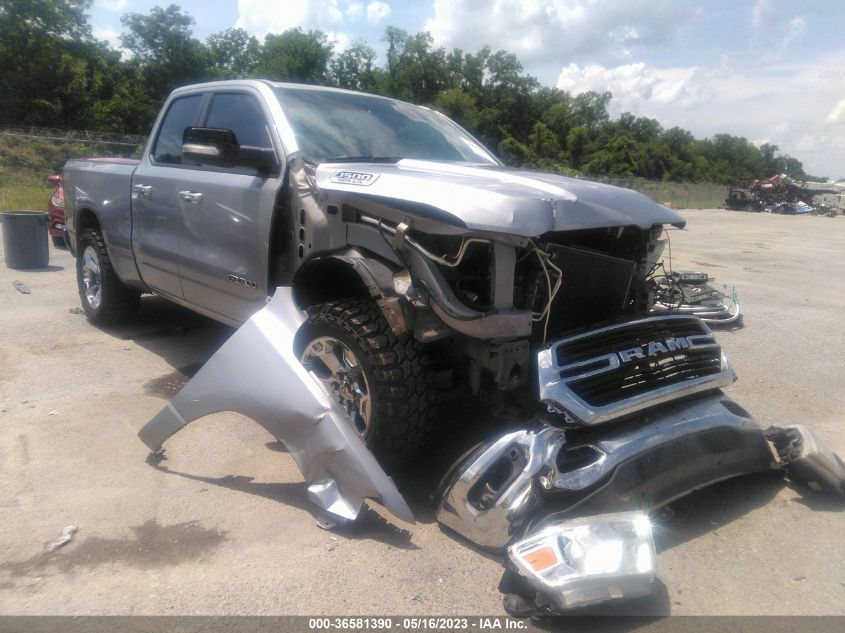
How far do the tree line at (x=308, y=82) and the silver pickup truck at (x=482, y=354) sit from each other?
43.9 m

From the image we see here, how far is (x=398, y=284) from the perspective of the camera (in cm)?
306

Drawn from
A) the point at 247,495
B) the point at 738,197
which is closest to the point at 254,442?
the point at 247,495

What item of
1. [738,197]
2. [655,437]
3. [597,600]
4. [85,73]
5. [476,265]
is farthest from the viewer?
[85,73]

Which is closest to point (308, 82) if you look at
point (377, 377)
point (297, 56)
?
point (297, 56)

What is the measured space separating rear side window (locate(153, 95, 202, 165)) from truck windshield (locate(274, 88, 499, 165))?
1040 mm

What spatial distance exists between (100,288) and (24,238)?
4039 millimetres

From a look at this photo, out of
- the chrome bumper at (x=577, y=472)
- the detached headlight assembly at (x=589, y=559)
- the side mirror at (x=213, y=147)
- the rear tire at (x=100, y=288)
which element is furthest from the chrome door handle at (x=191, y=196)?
the detached headlight assembly at (x=589, y=559)

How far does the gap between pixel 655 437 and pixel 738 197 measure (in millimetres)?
43948

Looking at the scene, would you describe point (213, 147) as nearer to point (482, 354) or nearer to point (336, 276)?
point (336, 276)

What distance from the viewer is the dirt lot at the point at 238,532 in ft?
8.45

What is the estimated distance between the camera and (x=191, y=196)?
4.47m

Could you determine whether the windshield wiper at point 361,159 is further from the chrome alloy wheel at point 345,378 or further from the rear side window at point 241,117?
the chrome alloy wheel at point 345,378

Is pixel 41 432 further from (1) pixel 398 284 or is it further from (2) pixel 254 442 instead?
(1) pixel 398 284

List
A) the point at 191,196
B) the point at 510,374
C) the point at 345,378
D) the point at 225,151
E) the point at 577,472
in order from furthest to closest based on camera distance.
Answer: the point at 191,196 → the point at 225,151 → the point at 345,378 → the point at 510,374 → the point at 577,472
